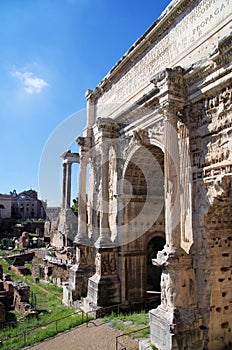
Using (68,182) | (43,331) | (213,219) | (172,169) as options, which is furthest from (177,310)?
(68,182)

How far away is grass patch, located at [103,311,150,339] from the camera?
8.52m

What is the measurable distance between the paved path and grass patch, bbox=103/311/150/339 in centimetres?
23

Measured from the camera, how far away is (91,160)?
13.8 metres

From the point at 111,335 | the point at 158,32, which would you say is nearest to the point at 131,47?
the point at 158,32

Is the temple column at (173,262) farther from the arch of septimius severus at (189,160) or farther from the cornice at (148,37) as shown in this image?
the cornice at (148,37)

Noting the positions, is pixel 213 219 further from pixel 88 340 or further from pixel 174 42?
pixel 174 42

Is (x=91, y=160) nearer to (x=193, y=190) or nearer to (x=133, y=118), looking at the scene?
(x=133, y=118)

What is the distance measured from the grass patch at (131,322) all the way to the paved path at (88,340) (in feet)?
0.75

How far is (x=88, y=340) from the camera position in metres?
8.50

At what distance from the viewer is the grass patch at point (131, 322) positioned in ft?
28.0

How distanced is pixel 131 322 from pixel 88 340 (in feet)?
5.11

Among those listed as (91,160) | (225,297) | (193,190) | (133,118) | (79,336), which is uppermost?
(133,118)

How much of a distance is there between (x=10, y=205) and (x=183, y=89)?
224 feet

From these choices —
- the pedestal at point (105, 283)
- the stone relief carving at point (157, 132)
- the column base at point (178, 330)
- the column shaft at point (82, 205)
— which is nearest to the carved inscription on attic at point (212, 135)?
the stone relief carving at point (157, 132)
